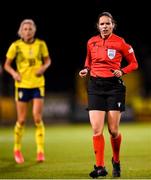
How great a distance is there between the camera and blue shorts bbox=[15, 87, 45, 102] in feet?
32.6

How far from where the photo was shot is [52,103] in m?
23.4

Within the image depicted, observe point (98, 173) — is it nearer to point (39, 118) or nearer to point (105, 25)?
point (105, 25)

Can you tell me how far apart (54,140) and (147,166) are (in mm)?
5868

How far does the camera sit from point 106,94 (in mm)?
7844

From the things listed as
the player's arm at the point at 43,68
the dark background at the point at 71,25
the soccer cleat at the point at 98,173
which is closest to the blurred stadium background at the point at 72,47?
the dark background at the point at 71,25

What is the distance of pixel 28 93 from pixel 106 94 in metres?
2.40

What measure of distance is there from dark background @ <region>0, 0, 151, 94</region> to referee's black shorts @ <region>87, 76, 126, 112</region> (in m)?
20.7

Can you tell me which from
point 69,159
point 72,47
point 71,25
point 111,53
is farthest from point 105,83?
point 72,47

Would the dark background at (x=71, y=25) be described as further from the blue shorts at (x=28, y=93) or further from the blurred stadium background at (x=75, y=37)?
the blue shorts at (x=28, y=93)

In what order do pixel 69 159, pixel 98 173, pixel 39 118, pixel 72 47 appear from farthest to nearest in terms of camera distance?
1. pixel 72 47
2. pixel 69 159
3. pixel 39 118
4. pixel 98 173

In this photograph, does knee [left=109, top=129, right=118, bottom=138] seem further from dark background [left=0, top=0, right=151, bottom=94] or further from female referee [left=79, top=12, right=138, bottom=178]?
dark background [left=0, top=0, right=151, bottom=94]

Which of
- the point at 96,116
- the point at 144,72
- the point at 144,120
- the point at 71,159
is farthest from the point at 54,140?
the point at 144,72

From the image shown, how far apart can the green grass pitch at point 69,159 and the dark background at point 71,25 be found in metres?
14.8

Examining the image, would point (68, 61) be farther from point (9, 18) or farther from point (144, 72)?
point (144, 72)
